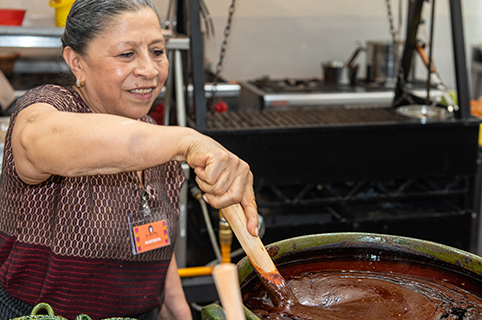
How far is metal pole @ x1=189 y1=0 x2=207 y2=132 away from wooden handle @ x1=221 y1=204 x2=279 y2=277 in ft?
4.54

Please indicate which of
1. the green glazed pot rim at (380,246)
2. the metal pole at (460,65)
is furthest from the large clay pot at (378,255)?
the metal pole at (460,65)

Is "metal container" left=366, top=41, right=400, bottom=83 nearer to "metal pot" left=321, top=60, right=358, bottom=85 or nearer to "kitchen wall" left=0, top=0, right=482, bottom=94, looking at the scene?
"metal pot" left=321, top=60, right=358, bottom=85

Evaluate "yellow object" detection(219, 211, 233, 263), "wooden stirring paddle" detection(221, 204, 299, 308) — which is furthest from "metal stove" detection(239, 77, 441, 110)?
"wooden stirring paddle" detection(221, 204, 299, 308)

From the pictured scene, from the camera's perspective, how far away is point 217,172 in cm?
86

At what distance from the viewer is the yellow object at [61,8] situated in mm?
→ 2209

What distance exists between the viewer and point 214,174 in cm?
A: 85

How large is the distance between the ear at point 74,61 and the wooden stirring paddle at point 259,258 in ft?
1.65

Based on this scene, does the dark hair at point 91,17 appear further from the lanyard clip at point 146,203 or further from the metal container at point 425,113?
the metal container at point 425,113

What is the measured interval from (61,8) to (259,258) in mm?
1757

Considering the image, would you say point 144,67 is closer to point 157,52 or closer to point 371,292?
point 157,52

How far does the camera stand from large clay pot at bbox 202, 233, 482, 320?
1.06 m

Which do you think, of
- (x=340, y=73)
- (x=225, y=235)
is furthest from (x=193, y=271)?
(x=340, y=73)

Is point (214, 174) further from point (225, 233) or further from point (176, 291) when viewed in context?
point (225, 233)

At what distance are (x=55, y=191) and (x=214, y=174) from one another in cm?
50
